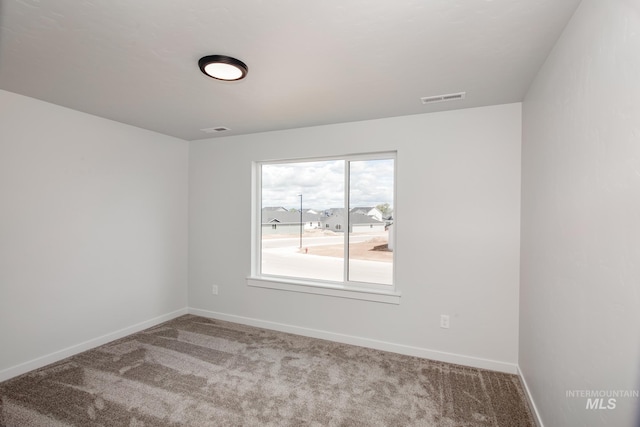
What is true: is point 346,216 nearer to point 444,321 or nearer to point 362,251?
point 362,251

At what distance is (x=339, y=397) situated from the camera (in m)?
2.33

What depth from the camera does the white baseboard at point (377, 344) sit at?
2.73 meters

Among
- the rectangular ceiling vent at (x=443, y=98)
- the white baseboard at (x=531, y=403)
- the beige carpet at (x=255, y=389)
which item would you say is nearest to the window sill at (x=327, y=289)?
the beige carpet at (x=255, y=389)

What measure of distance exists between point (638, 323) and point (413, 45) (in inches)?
64.8

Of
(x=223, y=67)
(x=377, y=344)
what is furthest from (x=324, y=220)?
(x=223, y=67)

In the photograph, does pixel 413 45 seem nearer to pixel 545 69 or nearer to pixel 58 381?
pixel 545 69

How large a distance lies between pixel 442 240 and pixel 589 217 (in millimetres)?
1604

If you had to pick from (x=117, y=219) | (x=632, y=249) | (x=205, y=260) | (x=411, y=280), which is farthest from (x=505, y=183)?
(x=117, y=219)

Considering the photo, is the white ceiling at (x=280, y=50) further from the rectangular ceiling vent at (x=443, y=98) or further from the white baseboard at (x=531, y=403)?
the white baseboard at (x=531, y=403)

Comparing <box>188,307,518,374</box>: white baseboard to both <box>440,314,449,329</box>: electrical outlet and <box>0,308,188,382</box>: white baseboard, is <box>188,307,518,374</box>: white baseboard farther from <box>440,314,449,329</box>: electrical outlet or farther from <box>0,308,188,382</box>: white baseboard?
<box>0,308,188,382</box>: white baseboard

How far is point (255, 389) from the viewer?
2420 mm

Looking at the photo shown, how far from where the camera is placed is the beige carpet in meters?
2.09

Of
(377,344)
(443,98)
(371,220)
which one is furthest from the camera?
(371,220)

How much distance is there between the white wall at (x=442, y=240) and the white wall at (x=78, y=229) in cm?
151
